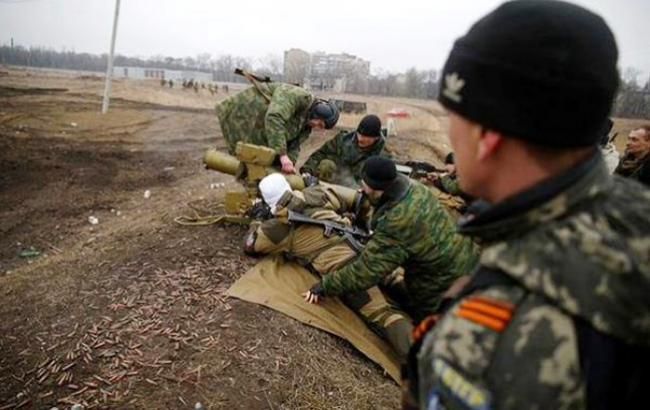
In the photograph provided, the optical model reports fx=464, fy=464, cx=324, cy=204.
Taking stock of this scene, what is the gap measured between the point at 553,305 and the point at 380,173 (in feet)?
9.24

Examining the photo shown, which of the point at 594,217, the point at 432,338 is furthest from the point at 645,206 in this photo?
the point at 432,338

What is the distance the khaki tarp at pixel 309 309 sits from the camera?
3678 millimetres

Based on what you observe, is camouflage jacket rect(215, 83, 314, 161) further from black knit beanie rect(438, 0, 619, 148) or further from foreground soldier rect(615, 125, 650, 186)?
black knit beanie rect(438, 0, 619, 148)

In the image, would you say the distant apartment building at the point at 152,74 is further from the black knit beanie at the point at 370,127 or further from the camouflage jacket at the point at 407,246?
the camouflage jacket at the point at 407,246

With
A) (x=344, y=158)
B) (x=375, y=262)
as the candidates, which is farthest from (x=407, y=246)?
(x=344, y=158)

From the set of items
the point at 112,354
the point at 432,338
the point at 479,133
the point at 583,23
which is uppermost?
the point at 583,23

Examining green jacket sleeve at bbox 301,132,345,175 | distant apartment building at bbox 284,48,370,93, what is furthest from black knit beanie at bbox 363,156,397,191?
distant apartment building at bbox 284,48,370,93

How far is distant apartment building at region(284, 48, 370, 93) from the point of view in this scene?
152 feet

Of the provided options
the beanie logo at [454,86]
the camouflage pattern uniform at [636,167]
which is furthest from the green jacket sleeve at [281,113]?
the beanie logo at [454,86]

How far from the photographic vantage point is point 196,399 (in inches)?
108

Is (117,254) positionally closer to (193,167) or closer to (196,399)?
(196,399)

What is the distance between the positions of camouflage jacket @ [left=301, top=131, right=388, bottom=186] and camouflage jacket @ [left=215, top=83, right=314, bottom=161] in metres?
0.79

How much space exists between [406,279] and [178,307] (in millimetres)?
1889

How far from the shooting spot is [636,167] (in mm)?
4875
